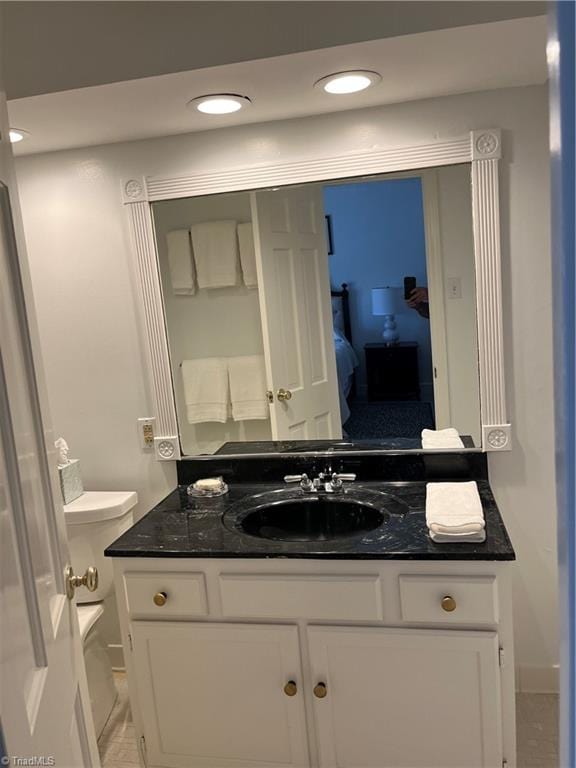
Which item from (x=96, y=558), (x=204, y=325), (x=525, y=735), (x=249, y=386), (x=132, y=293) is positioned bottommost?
(x=525, y=735)

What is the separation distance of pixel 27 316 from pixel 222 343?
120 centimetres

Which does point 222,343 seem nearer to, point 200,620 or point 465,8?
point 200,620

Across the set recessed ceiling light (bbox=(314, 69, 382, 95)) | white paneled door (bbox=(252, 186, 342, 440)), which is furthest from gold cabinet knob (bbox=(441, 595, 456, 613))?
recessed ceiling light (bbox=(314, 69, 382, 95))

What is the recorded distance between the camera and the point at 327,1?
120 cm

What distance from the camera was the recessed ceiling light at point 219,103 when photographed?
180 centimetres

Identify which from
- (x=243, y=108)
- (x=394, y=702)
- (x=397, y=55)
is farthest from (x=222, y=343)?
(x=394, y=702)

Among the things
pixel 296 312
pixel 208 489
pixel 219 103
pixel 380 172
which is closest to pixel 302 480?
pixel 208 489

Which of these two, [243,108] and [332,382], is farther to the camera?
[332,382]

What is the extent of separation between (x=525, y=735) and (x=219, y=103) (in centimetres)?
222

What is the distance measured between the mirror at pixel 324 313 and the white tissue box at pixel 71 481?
1.36ft

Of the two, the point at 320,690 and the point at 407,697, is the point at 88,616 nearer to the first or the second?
the point at 320,690

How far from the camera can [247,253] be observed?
2.27 m

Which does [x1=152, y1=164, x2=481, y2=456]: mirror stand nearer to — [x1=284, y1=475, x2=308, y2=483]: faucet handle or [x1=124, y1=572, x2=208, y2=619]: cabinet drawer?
[x1=284, y1=475, x2=308, y2=483]: faucet handle

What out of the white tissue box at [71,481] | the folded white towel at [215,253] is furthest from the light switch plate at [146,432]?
the folded white towel at [215,253]
